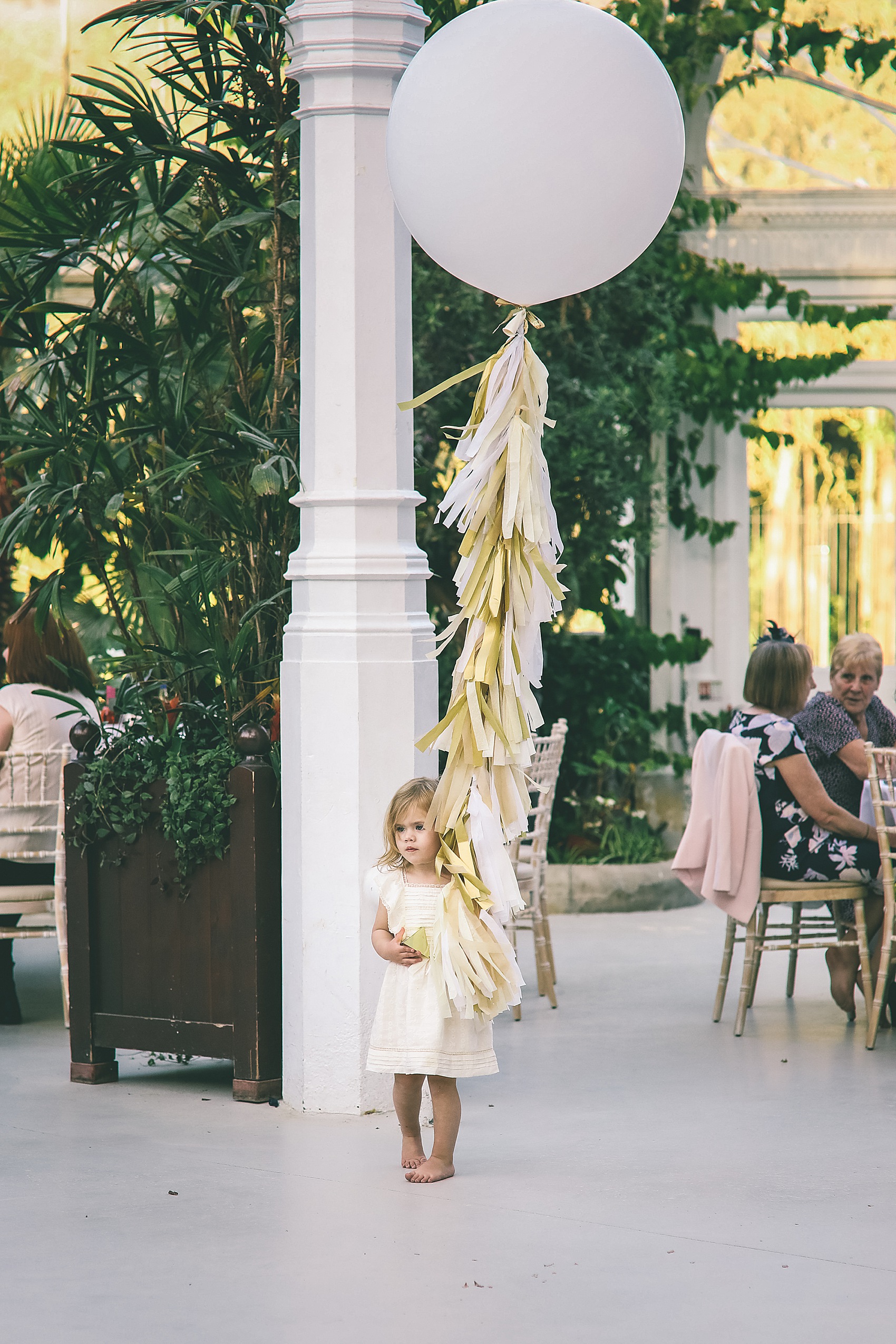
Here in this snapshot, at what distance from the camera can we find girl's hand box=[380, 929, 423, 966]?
3.69 meters

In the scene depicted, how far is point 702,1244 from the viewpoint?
3.29 m

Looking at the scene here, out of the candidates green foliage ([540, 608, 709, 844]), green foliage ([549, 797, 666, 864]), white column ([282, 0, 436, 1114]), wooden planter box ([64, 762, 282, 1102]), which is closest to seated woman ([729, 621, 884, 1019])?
white column ([282, 0, 436, 1114])

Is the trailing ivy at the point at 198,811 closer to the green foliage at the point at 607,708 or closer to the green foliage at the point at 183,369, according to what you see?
the green foliage at the point at 183,369

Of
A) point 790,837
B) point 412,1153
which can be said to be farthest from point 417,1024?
point 790,837

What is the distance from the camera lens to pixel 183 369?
17.4 ft

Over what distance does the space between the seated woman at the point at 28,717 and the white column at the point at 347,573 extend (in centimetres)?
162

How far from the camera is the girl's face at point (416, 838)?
3725 millimetres

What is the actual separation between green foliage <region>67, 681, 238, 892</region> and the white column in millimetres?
269

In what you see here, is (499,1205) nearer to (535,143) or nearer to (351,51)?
(535,143)

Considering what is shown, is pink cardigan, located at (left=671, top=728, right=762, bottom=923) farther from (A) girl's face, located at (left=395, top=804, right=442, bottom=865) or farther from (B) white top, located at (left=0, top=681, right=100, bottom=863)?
(B) white top, located at (left=0, top=681, right=100, bottom=863)

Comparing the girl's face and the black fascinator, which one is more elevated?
the black fascinator

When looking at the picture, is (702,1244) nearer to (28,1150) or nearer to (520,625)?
(520,625)

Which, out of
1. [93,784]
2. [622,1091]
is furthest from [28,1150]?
[622,1091]

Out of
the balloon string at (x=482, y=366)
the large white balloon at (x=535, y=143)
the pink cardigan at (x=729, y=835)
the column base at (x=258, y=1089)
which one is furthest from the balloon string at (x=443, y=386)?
the pink cardigan at (x=729, y=835)
